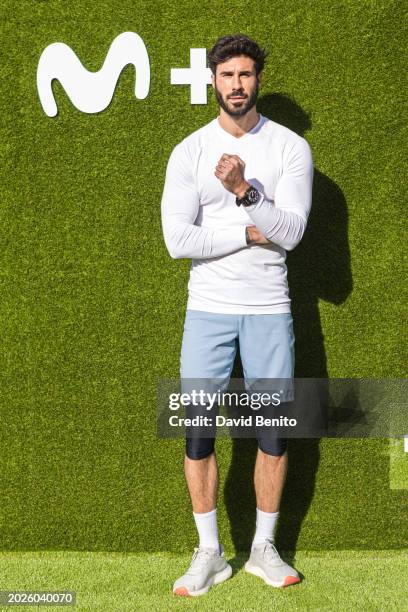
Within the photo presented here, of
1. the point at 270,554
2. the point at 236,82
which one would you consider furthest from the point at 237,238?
the point at 270,554

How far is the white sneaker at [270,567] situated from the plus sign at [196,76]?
1.67 metres

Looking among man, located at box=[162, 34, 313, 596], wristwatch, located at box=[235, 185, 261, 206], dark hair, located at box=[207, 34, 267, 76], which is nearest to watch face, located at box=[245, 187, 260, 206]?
wristwatch, located at box=[235, 185, 261, 206]

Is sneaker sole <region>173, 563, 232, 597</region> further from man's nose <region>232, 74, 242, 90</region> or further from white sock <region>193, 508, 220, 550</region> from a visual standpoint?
man's nose <region>232, 74, 242, 90</region>

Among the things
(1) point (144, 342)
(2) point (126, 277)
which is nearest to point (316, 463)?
(1) point (144, 342)

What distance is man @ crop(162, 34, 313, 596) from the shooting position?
245 cm

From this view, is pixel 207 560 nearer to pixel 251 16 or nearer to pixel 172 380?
pixel 172 380

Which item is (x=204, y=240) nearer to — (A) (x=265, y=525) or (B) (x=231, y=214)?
(B) (x=231, y=214)

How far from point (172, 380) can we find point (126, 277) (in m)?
0.44

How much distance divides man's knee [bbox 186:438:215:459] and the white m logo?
1316 mm

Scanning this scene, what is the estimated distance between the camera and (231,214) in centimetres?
250

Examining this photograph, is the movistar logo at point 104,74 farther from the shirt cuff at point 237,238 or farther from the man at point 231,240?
the shirt cuff at point 237,238

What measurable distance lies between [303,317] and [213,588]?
1.06m

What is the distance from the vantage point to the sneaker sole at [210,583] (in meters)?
2.54

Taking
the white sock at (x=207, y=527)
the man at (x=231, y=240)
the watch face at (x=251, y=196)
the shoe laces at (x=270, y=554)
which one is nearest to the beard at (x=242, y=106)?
the man at (x=231, y=240)
